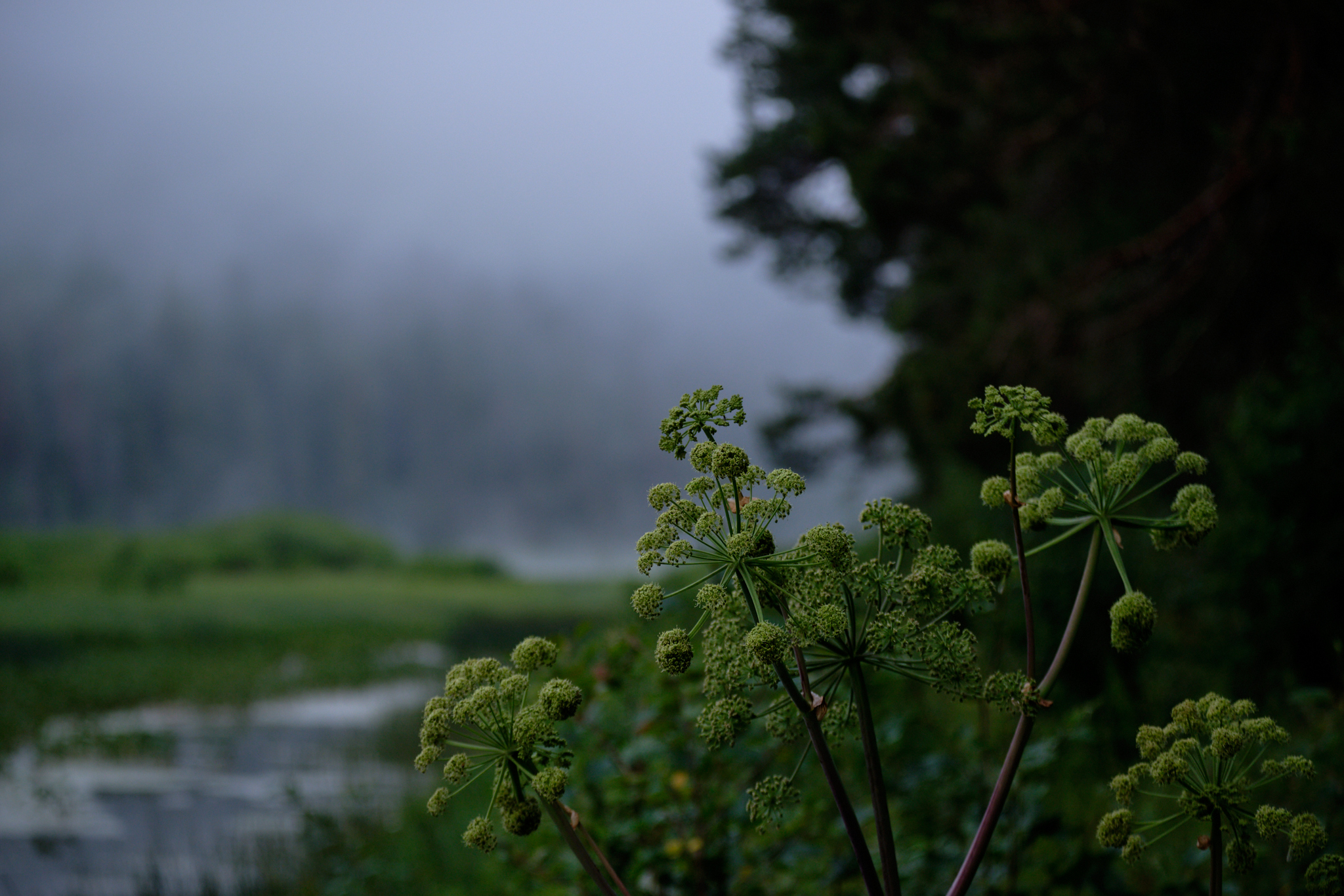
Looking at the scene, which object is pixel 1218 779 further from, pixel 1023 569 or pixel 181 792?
pixel 181 792

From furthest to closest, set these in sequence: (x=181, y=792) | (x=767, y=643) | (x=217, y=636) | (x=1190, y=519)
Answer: (x=217, y=636), (x=181, y=792), (x=1190, y=519), (x=767, y=643)

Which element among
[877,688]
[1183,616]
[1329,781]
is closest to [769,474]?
[1329,781]

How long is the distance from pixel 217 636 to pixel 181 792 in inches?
414

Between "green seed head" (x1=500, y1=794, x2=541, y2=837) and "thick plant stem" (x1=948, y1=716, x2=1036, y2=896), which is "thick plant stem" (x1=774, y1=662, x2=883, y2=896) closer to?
"thick plant stem" (x1=948, y1=716, x2=1036, y2=896)

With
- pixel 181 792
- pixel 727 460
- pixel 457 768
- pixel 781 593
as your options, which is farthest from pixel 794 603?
pixel 181 792

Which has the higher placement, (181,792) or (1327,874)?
(1327,874)

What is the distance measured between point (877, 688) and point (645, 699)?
3.93ft

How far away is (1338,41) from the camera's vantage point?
4.01 metres

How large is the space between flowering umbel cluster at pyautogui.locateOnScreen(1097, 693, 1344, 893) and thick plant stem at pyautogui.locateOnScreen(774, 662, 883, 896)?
277mm

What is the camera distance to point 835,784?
0.79 meters

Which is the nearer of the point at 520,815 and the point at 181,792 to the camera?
the point at 520,815

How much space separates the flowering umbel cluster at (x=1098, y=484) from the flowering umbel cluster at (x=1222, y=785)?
0.16 m

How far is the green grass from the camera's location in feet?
38.8

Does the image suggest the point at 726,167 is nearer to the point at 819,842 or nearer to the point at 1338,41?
the point at 1338,41
